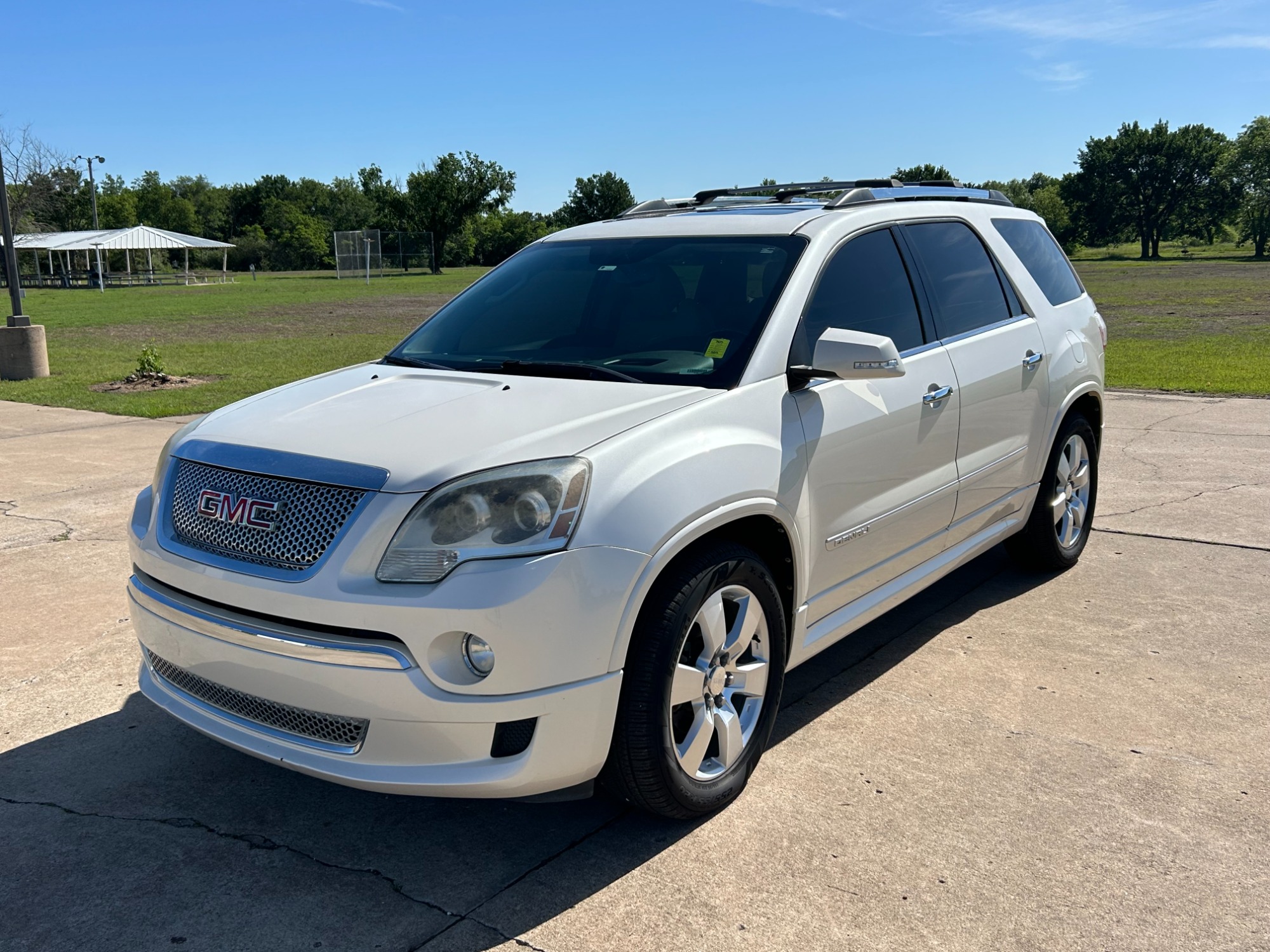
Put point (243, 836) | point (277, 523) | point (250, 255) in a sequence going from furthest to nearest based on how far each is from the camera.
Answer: point (250, 255) < point (243, 836) < point (277, 523)

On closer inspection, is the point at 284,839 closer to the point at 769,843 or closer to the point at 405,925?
the point at 405,925

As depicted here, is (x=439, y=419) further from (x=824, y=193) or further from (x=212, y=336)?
(x=212, y=336)

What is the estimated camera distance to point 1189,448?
8.89 meters

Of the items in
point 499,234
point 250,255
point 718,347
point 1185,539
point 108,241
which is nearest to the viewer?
point 718,347

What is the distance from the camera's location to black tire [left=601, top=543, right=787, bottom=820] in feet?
9.78

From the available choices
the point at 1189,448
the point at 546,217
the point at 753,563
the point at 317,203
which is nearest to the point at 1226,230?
the point at 546,217

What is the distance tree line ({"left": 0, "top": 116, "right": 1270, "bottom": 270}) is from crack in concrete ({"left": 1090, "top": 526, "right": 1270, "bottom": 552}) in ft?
226

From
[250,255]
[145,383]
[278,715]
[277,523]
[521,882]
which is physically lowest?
[521,882]

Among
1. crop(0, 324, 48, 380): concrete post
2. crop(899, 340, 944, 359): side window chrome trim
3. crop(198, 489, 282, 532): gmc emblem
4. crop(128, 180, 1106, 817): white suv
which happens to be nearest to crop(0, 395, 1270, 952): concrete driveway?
crop(128, 180, 1106, 817): white suv

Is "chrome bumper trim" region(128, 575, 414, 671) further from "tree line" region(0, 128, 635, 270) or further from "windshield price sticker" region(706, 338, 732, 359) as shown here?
"tree line" region(0, 128, 635, 270)

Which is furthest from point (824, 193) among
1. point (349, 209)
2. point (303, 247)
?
point (349, 209)

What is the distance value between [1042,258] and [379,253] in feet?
200

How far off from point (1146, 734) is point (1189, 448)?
5801mm

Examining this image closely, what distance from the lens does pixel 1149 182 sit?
4114 inches
